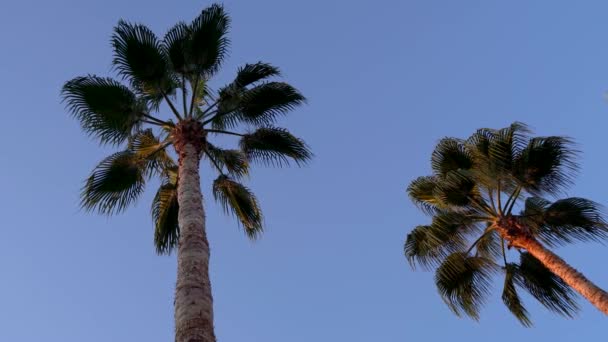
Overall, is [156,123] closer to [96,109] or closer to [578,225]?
[96,109]

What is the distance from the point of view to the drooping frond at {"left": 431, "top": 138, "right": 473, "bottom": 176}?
50.9ft

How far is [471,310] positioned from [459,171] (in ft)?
10.3

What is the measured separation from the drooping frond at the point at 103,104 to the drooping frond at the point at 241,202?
2477 mm

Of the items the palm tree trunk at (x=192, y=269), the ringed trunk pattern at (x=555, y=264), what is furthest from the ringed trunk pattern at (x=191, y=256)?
the ringed trunk pattern at (x=555, y=264)

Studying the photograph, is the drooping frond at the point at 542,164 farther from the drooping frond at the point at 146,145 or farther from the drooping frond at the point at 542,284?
the drooping frond at the point at 146,145

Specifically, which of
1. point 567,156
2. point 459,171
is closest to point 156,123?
point 459,171

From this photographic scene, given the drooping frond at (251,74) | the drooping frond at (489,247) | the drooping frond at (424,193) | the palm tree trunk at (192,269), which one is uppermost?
the drooping frond at (251,74)

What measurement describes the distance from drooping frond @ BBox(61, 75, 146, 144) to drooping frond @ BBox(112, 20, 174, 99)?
414 millimetres

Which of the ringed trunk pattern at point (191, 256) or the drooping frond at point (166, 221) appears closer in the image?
the ringed trunk pattern at point (191, 256)

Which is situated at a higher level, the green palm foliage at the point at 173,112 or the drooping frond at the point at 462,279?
the green palm foliage at the point at 173,112

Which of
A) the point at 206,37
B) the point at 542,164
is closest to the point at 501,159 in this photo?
the point at 542,164

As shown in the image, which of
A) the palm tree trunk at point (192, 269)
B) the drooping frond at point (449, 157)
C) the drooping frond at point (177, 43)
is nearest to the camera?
the palm tree trunk at point (192, 269)

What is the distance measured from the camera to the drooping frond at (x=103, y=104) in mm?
12617

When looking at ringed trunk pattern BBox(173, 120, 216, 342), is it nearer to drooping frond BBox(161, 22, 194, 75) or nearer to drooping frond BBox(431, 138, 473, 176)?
drooping frond BBox(161, 22, 194, 75)
